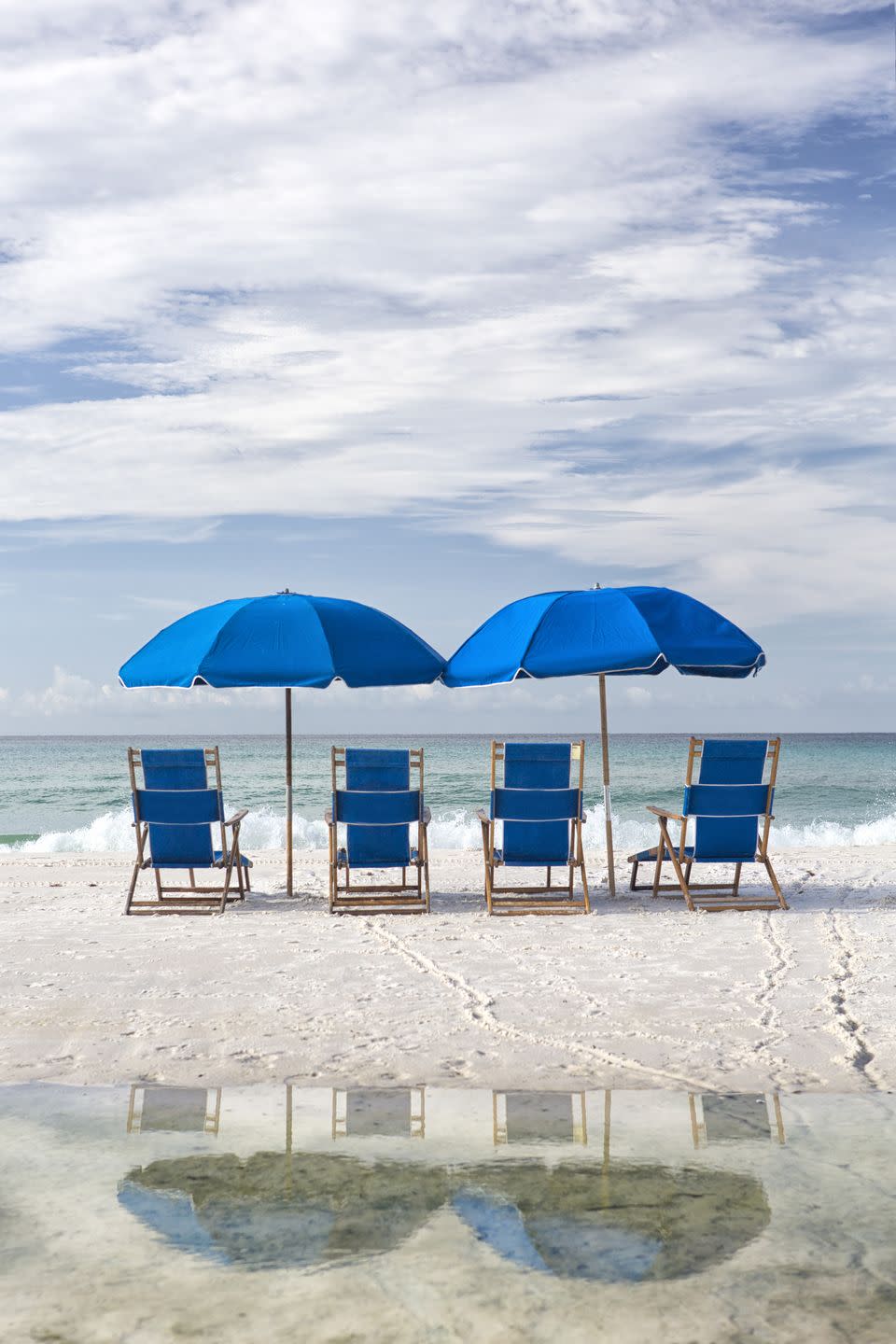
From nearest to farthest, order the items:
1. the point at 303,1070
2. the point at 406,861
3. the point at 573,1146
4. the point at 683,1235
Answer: the point at 683,1235, the point at 573,1146, the point at 303,1070, the point at 406,861

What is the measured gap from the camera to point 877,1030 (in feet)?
16.0

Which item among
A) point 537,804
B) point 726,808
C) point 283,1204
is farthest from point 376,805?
point 283,1204

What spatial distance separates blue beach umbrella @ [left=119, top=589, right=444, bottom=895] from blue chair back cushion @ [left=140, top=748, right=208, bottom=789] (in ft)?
1.69

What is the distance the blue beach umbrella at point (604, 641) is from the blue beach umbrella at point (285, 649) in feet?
1.45

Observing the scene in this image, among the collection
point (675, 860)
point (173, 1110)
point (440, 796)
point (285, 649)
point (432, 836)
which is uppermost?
point (285, 649)

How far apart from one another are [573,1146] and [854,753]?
57.4 meters

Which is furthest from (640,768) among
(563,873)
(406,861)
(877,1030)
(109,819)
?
(877,1030)

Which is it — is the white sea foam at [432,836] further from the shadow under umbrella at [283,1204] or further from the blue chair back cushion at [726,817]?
the shadow under umbrella at [283,1204]

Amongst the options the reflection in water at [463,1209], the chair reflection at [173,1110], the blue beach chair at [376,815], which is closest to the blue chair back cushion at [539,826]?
the blue beach chair at [376,815]

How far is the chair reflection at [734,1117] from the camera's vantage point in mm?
3648

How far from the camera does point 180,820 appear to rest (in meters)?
8.19

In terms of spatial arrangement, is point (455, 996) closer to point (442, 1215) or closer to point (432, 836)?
point (442, 1215)

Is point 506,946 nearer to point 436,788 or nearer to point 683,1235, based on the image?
point 683,1235

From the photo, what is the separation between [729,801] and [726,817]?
0.11 m
